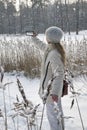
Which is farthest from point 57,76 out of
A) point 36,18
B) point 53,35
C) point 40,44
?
point 36,18

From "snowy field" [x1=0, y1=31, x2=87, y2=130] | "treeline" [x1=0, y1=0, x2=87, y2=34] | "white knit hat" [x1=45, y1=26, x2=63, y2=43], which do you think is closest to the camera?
"white knit hat" [x1=45, y1=26, x2=63, y2=43]

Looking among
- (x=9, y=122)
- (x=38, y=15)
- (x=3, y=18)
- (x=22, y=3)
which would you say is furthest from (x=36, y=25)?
(x=9, y=122)

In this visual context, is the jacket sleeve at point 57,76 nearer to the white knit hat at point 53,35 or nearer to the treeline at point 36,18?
the white knit hat at point 53,35

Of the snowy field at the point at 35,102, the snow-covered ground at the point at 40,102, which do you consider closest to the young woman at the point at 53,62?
the snowy field at the point at 35,102

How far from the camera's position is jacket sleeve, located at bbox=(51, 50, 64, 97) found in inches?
111

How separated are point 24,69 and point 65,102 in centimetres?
239

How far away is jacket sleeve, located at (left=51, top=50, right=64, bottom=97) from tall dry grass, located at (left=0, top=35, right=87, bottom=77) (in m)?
3.40

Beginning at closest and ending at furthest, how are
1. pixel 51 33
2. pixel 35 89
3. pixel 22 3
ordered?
pixel 51 33
pixel 35 89
pixel 22 3

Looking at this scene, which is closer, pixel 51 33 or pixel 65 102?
pixel 51 33

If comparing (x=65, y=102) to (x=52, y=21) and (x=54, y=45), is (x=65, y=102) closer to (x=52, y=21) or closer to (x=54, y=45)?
(x=54, y=45)

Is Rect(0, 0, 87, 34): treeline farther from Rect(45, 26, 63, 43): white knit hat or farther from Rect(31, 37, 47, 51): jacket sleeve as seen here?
Rect(45, 26, 63, 43): white knit hat

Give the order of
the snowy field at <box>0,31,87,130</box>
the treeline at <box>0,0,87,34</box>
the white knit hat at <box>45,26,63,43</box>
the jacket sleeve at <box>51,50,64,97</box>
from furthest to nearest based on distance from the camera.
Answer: the treeline at <box>0,0,87,34</box> < the snowy field at <box>0,31,87,130</box> < the white knit hat at <box>45,26,63,43</box> < the jacket sleeve at <box>51,50,64,97</box>

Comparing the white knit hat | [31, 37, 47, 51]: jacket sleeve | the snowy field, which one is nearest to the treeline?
the snowy field

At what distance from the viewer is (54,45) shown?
306cm
